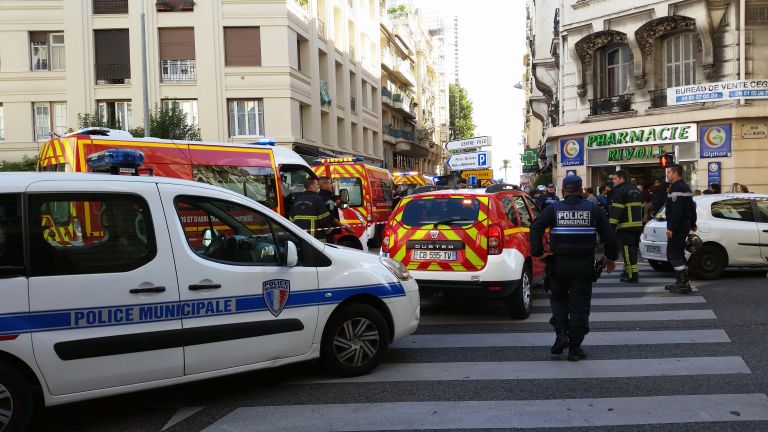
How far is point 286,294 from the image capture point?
15.6 feet

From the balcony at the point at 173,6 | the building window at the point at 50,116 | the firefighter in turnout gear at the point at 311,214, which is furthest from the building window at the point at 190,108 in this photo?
the firefighter in turnout gear at the point at 311,214

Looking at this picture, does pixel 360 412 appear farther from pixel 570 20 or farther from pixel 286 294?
pixel 570 20

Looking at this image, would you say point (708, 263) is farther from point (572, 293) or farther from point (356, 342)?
point (356, 342)

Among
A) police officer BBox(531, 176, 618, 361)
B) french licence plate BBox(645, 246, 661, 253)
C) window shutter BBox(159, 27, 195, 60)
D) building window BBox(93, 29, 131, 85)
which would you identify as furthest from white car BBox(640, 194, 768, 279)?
building window BBox(93, 29, 131, 85)

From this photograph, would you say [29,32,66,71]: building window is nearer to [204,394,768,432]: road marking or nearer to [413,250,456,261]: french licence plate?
[413,250,456,261]: french licence plate

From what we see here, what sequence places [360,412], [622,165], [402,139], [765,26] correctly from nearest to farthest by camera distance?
[360,412]
[765,26]
[622,165]
[402,139]

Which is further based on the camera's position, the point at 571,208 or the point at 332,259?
the point at 571,208

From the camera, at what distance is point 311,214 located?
357 inches

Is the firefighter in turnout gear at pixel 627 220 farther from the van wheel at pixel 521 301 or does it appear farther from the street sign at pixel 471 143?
the street sign at pixel 471 143

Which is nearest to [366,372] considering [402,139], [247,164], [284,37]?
[247,164]

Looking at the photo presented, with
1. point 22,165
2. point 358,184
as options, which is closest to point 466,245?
point 358,184

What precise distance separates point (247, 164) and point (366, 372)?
21.7 ft

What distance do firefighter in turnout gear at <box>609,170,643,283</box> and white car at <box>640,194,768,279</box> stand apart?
565 mm

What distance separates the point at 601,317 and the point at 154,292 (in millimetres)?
5418
